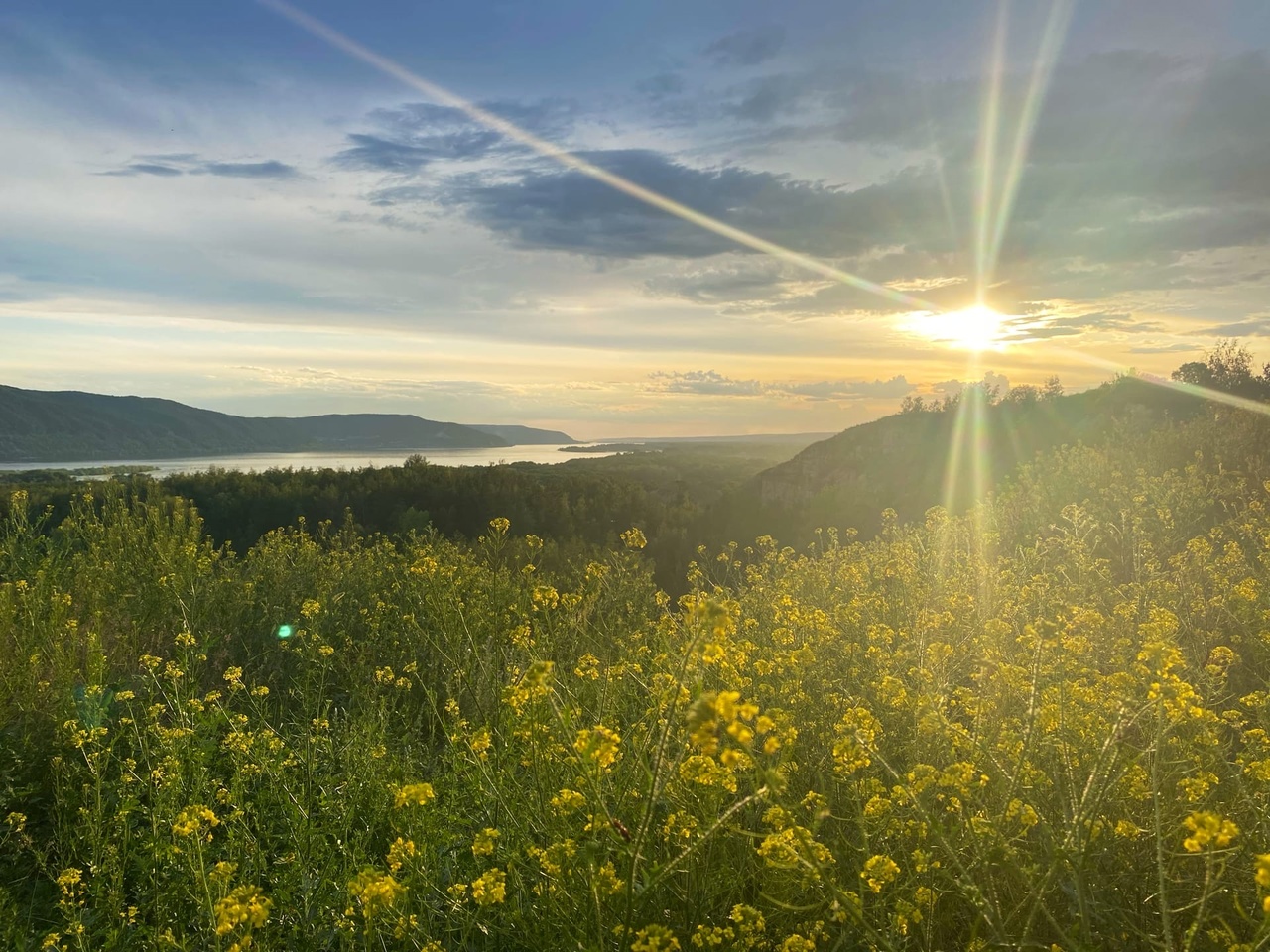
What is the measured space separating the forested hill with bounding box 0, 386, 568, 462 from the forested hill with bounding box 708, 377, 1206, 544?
113386 mm

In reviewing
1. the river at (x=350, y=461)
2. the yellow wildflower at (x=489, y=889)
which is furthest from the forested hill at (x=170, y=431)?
the yellow wildflower at (x=489, y=889)

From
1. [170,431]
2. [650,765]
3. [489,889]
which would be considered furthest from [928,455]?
[170,431]

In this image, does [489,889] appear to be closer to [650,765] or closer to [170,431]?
[650,765]

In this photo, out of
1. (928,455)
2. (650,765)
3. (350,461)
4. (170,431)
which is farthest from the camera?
(170,431)

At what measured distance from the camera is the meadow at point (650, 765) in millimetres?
2297

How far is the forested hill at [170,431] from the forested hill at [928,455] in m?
113

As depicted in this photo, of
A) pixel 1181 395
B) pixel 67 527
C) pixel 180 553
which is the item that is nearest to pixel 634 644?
pixel 180 553

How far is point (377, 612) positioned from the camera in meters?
6.57

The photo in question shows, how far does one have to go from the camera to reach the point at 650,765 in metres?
2.80

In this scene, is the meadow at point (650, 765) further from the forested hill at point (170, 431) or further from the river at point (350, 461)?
the forested hill at point (170, 431)

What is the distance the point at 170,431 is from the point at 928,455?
180900 mm

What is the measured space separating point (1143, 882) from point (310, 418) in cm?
19419

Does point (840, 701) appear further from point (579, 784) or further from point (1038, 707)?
point (579, 784)

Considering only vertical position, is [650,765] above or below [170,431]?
below
